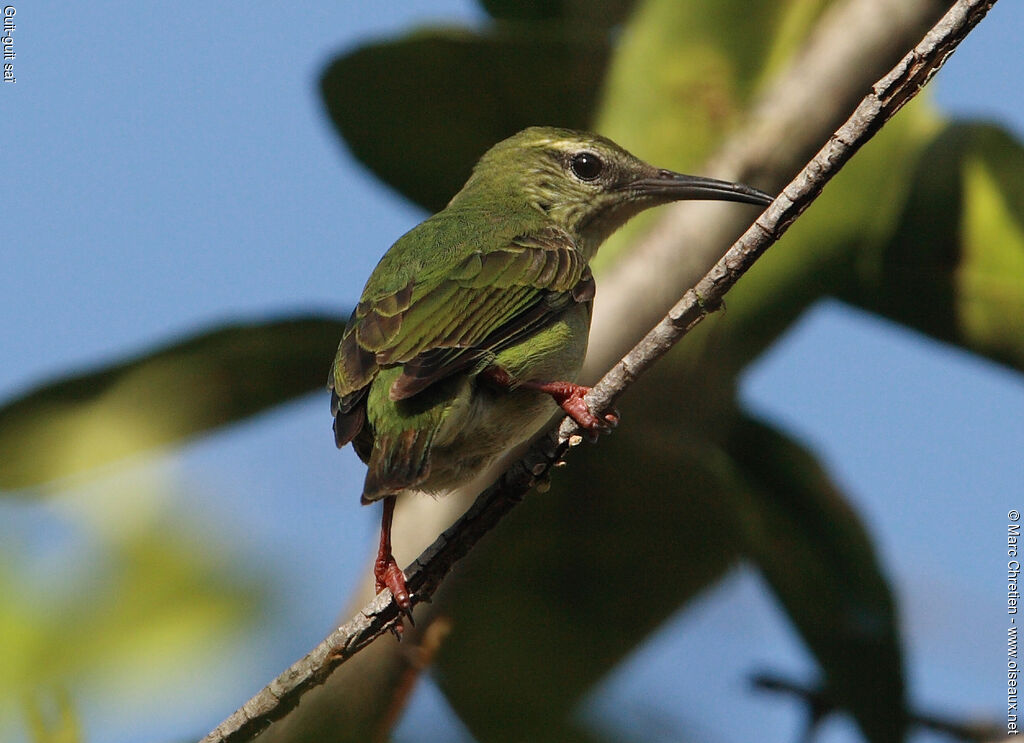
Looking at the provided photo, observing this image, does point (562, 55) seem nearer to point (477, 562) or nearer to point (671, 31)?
point (671, 31)

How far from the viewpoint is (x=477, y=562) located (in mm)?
4738

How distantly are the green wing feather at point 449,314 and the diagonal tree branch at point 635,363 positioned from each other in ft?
1.51

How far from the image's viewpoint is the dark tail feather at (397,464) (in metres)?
3.40

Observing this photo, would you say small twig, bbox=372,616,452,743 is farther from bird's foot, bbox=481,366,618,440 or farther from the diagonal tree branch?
A: bird's foot, bbox=481,366,618,440

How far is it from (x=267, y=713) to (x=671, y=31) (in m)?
3.75

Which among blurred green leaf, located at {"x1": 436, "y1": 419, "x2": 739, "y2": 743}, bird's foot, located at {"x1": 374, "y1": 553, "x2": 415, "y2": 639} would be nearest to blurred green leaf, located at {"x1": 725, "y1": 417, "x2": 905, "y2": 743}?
blurred green leaf, located at {"x1": 436, "y1": 419, "x2": 739, "y2": 743}

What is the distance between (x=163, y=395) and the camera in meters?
5.38

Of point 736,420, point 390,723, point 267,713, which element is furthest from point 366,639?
point 736,420

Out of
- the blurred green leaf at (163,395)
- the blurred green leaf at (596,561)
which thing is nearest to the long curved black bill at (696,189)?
the blurred green leaf at (596,561)

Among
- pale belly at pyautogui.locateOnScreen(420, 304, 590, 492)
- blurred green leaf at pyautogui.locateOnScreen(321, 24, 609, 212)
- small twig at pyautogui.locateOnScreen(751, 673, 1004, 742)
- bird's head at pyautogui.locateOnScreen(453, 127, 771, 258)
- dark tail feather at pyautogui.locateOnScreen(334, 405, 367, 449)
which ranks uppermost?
blurred green leaf at pyautogui.locateOnScreen(321, 24, 609, 212)

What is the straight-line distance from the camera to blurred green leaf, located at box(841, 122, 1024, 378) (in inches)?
225

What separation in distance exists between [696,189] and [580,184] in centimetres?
58

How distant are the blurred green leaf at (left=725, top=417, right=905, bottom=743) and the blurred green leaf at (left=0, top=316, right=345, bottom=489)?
208 centimetres

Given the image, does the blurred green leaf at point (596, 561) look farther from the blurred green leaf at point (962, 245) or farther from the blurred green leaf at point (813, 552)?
the blurred green leaf at point (962, 245)
